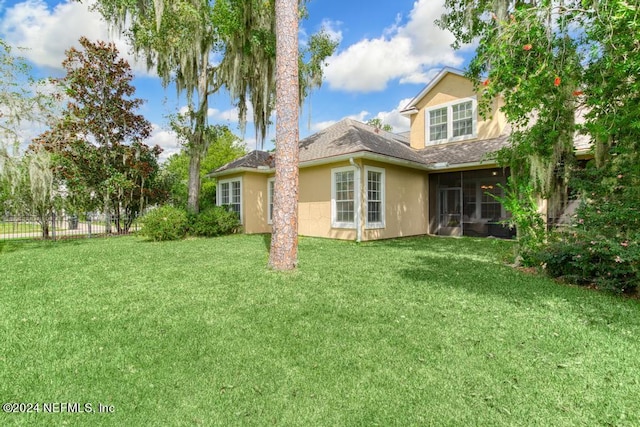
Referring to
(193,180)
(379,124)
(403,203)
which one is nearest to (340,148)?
(403,203)

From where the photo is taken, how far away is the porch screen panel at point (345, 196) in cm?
941

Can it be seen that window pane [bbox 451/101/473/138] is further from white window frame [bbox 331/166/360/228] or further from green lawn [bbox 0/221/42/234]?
green lawn [bbox 0/221/42/234]

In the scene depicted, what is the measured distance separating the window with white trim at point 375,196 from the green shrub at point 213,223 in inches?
207

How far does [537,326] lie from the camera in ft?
10.3

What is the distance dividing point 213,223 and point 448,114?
9510 mm

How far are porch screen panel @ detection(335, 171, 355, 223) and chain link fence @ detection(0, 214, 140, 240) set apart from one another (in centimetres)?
810

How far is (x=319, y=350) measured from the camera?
262 centimetres

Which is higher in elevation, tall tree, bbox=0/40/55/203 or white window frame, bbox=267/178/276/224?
tall tree, bbox=0/40/55/203

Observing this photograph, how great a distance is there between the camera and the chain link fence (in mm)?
11188

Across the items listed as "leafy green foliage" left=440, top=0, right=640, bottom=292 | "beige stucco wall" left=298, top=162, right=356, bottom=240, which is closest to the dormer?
"beige stucco wall" left=298, top=162, right=356, bottom=240

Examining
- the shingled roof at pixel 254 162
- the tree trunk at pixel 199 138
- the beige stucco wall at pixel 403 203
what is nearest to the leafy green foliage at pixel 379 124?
the shingled roof at pixel 254 162

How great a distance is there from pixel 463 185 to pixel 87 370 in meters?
12.1

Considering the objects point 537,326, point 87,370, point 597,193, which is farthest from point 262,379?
point 597,193

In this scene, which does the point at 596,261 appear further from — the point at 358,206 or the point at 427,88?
the point at 427,88
